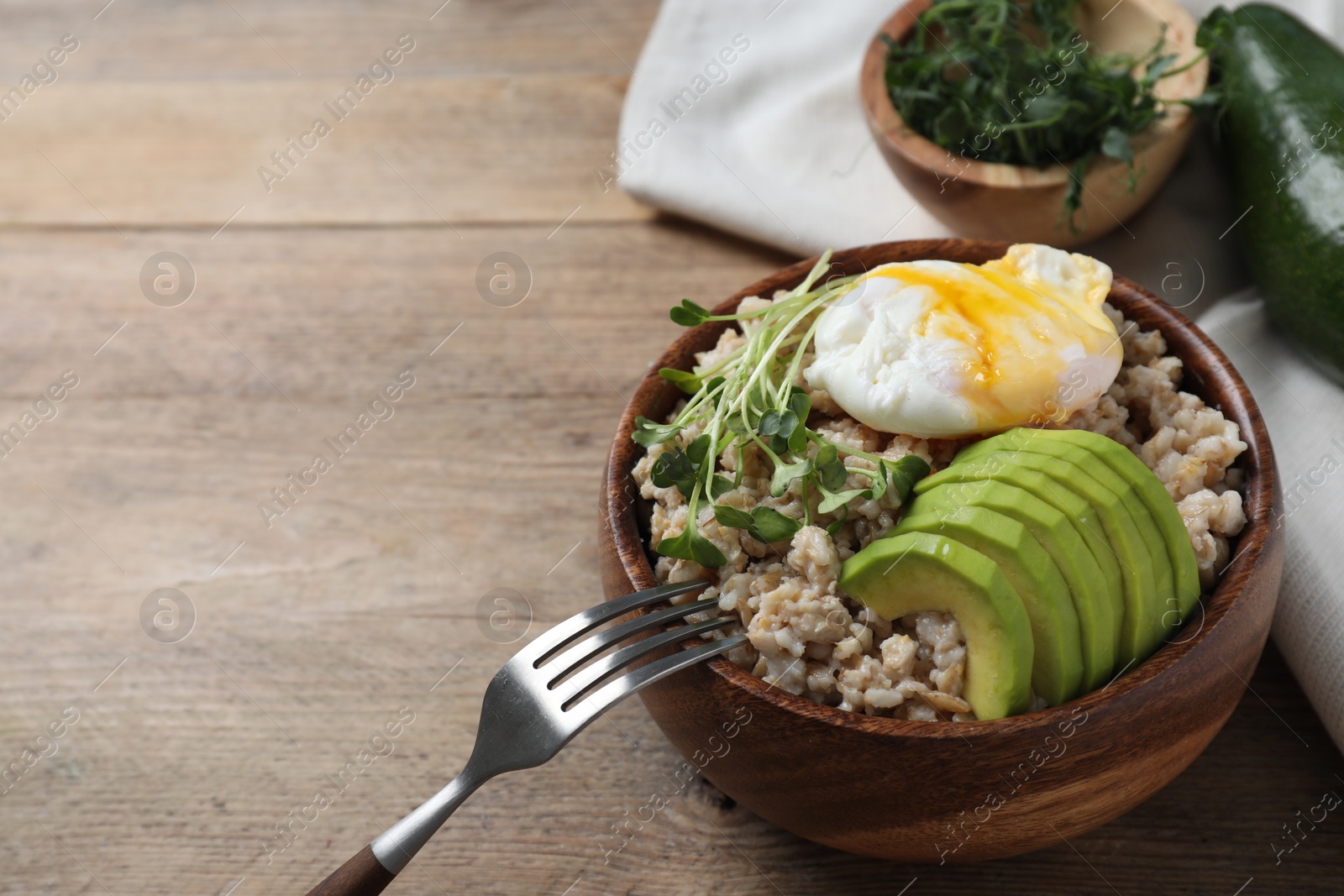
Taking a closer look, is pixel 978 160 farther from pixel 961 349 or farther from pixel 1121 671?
pixel 1121 671

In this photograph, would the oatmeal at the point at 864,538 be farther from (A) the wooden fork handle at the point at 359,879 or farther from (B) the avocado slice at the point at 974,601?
(A) the wooden fork handle at the point at 359,879

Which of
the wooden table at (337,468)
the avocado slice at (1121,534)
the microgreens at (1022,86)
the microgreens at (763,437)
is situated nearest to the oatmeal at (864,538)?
the microgreens at (763,437)

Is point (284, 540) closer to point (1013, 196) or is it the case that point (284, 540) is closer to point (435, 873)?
point (435, 873)

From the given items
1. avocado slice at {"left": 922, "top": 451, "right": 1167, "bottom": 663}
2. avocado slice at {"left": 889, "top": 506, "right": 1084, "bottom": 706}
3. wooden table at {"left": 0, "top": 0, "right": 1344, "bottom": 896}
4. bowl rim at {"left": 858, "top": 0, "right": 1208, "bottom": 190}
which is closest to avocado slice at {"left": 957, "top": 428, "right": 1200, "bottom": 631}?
avocado slice at {"left": 922, "top": 451, "right": 1167, "bottom": 663}

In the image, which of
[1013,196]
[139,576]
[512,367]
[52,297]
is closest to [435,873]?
[139,576]

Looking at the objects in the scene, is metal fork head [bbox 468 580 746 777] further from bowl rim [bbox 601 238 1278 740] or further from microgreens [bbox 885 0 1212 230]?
microgreens [bbox 885 0 1212 230]
